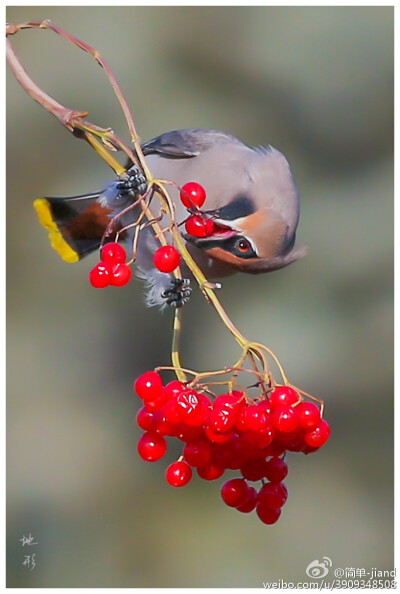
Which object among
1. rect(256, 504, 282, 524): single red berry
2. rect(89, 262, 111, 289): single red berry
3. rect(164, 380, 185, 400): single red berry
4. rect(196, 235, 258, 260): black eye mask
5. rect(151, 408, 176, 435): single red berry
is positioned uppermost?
rect(196, 235, 258, 260): black eye mask

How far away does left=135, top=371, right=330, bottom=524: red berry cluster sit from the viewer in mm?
945

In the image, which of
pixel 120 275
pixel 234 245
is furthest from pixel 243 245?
pixel 120 275

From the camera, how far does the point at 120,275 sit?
3.43 ft

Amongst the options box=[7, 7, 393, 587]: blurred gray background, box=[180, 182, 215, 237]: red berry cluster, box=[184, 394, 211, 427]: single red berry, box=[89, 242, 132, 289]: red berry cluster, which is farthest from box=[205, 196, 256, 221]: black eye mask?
box=[7, 7, 393, 587]: blurred gray background

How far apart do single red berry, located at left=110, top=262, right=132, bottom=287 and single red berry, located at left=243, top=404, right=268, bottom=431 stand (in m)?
0.23

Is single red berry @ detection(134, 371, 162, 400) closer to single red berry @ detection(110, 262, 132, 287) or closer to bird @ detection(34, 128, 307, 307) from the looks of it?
Answer: single red berry @ detection(110, 262, 132, 287)

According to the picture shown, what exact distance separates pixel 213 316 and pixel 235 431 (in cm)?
212

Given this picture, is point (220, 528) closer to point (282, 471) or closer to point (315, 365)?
point (315, 365)

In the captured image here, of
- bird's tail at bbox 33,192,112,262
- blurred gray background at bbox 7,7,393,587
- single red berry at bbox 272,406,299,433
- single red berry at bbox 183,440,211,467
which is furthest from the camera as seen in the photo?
blurred gray background at bbox 7,7,393,587

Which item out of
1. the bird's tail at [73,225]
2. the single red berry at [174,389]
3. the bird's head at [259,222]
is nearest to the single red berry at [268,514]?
the single red berry at [174,389]

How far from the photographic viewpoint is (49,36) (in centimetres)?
301

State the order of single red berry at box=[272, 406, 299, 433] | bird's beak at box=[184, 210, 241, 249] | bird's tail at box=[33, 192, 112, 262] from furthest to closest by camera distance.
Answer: bird's tail at box=[33, 192, 112, 262] → bird's beak at box=[184, 210, 241, 249] → single red berry at box=[272, 406, 299, 433]

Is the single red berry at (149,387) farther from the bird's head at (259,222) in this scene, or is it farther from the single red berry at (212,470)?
the bird's head at (259,222)

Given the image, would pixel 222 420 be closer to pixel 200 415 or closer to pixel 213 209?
pixel 200 415
